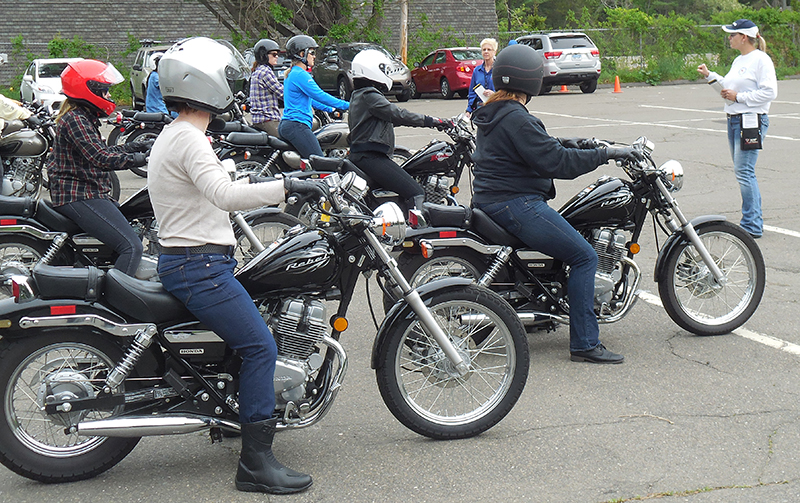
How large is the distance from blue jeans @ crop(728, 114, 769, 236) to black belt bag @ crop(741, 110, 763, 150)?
0.06 metres

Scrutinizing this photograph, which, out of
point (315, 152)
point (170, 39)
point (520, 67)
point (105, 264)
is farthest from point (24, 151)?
point (170, 39)

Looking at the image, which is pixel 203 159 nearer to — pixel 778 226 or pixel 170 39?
Result: pixel 778 226

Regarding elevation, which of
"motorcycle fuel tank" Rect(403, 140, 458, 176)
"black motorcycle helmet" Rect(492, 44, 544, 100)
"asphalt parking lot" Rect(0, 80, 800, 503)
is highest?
"black motorcycle helmet" Rect(492, 44, 544, 100)

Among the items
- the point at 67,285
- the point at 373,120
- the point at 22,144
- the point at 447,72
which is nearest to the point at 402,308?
the point at 67,285

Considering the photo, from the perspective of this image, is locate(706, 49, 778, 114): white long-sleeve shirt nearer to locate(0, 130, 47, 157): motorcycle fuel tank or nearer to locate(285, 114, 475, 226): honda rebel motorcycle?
locate(285, 114, 475, 226): honda rebel motorcycle

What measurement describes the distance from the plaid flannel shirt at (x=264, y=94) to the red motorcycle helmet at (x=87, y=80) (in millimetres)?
5141

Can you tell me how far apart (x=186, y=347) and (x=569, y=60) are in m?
25.2

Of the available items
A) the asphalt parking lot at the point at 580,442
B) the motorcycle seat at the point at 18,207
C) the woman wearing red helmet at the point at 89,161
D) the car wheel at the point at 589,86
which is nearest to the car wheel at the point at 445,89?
the car wheel at the point at 589,86

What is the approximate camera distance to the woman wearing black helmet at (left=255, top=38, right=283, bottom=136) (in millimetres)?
10844

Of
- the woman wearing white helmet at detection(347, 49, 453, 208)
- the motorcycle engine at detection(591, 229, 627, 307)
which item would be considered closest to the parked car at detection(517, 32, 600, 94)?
the woman wearing white helmet at detection(347, 49, 453, 208)

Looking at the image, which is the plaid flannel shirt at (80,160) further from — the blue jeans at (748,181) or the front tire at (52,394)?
the blue jeans at (748,181)

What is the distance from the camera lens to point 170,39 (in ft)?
110

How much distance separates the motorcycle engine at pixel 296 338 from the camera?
13.4 feet

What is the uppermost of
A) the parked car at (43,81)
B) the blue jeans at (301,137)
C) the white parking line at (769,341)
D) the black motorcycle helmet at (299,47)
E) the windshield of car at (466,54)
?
the black motorcycle helmet at (299,47)
